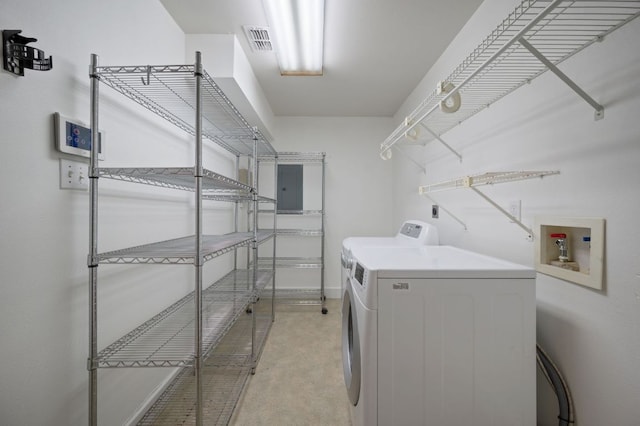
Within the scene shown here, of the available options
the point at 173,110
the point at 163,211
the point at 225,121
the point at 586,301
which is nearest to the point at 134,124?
the point at 173,110

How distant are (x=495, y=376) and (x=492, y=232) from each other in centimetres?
Answer: 77

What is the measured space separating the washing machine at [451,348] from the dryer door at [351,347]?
15 centimetres

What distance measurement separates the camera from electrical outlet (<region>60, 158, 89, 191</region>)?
0.99 meters

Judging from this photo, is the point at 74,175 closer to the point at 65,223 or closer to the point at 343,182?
the point at 65,223

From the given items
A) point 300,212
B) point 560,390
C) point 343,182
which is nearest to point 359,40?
point 343,182

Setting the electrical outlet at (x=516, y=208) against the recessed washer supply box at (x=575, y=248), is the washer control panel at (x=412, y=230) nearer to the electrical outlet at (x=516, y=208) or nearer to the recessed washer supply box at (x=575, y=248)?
the electrical outlet at (x=516, y=208)

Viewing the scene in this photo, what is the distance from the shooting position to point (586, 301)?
3.06 feet

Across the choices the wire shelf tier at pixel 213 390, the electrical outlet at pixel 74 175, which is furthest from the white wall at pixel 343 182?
the electrical outlet at pixel 74 175

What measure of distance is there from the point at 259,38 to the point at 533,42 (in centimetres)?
169

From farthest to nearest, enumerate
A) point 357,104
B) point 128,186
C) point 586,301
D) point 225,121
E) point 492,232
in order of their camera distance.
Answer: point 357,104, point 225,121, point 492,232, point 128,186, point 586,301

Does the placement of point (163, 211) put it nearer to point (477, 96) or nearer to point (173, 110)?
point (173, 110)

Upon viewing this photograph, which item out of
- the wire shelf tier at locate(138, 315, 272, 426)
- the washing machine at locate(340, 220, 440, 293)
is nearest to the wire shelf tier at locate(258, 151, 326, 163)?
the washing machine at locate(340, 220, 440, 293)

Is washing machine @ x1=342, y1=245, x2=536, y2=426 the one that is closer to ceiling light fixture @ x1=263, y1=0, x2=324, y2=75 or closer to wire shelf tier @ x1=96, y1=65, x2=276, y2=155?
wire shelf tier @ x1=96, y1=65, x2=276, y2=155

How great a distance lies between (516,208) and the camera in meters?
1.26
